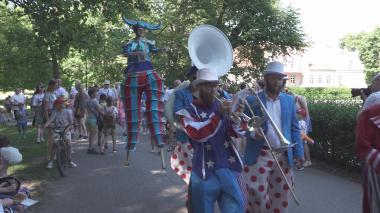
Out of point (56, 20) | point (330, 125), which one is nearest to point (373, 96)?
point (330, 125)

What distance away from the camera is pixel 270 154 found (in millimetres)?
5176

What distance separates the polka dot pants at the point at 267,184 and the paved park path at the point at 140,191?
92.0 inches

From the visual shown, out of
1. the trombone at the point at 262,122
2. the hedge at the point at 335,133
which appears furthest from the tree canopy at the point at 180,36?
the trombone at the point at 262,122

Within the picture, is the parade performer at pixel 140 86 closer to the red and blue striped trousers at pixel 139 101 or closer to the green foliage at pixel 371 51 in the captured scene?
the red and blue striped trousers at pixel 139 101

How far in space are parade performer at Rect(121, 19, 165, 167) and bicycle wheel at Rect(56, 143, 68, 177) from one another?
3.53 meters

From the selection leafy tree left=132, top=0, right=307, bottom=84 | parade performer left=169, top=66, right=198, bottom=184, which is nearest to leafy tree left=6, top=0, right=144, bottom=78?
parade performer left=169, top=66, right=198, bottom=184

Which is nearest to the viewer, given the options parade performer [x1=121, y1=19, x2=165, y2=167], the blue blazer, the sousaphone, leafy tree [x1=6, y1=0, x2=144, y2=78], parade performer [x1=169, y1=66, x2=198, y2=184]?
the blue blazer

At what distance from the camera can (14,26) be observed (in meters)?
27.9

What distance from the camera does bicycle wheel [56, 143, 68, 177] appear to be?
10.1 metres

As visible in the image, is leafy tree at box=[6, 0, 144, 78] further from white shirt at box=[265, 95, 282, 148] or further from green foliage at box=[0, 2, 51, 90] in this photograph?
green foliage at box=[0, 2, 51, 90]

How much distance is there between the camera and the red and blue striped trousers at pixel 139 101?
270 inches

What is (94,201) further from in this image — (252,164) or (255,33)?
(255,33)

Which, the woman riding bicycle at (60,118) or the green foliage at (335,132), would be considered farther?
the green foliage at (335,132)

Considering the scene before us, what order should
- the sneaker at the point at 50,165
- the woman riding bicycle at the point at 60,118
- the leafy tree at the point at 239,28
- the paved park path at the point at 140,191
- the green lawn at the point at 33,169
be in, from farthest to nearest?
1. the leafy tree at the point at 239,28
2. the sneaker at the point at 50,165
3. the woman riding bicycle at the point at 60,118
4. the green lawn at the point at 33,169
5. the paved park path at the point at 140,191
